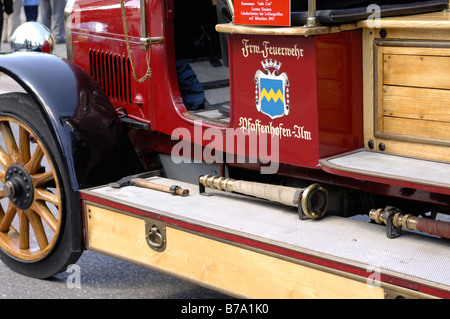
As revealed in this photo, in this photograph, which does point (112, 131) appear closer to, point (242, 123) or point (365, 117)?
point (242, 123)

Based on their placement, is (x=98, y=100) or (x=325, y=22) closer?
(x=325, y=22)

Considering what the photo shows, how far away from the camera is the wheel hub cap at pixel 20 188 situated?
3.52 m

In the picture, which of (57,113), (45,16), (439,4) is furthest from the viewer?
(45,16)

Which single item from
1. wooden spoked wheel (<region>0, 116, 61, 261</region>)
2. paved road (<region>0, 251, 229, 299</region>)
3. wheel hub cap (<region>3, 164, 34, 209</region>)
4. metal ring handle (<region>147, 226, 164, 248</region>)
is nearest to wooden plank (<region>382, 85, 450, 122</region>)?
metal ring handle (<region>147, 226, 164, 248</region>)

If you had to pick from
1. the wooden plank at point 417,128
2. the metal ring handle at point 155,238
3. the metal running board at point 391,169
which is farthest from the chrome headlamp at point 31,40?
the wooden plank at point 417,128

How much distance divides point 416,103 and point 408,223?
1.41ft

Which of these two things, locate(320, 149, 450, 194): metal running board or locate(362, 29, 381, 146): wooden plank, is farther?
locate(362, 29, 381, 146): wooden plank

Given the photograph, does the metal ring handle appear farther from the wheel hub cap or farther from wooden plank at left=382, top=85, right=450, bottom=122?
wooden plank at left=382, top=85, right=450, bottom=122

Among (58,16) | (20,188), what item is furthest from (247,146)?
(58,16)

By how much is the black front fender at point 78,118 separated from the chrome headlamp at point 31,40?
1.76 feet

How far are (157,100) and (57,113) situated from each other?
46cm

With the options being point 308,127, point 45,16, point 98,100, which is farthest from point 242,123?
point 45,16

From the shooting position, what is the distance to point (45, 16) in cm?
1196

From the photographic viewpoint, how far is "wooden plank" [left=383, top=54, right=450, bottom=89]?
8.22 ft
